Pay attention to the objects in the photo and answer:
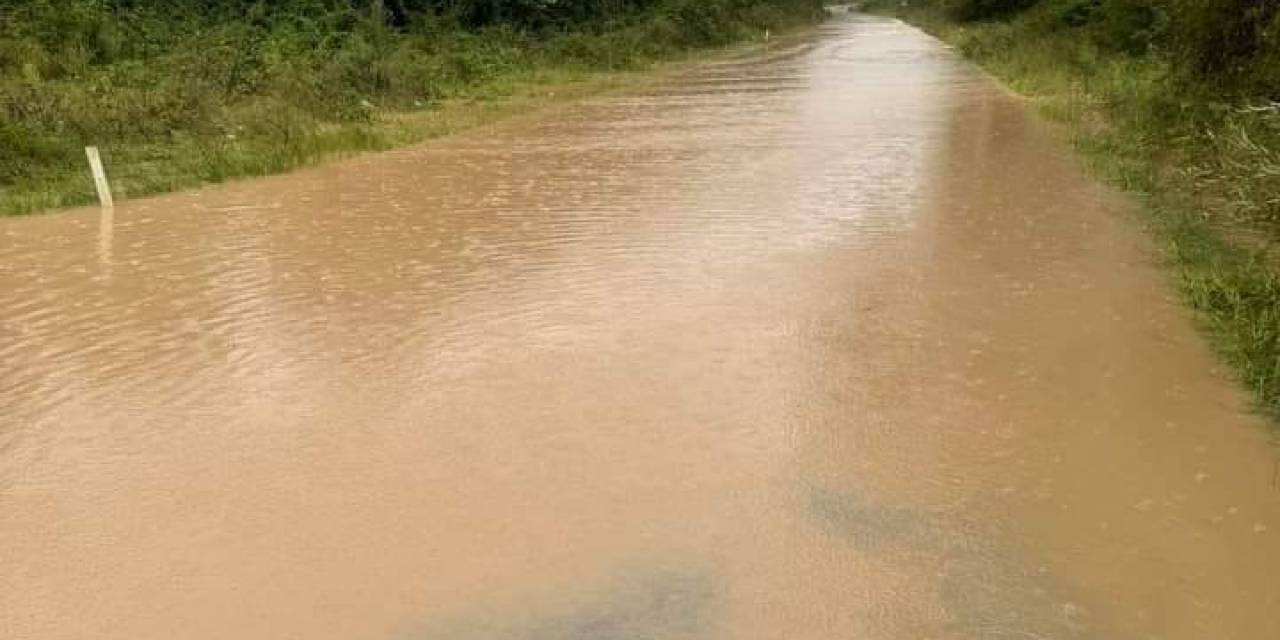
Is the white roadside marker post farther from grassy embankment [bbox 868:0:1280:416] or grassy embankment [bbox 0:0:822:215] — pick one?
grassy embankment [bbox 868:0:1280:416]

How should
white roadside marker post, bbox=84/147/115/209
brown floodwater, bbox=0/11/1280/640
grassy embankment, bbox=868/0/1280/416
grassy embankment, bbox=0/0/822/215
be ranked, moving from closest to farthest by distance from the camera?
brown floodwater, bbox=0/11/1280/640 → grassy embankment, bbox=868/0/1280/416 → white roadside marker post, bbox=84/147/115/209 → grassy embankment, bbox=0/0/822/215

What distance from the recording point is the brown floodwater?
4.77m

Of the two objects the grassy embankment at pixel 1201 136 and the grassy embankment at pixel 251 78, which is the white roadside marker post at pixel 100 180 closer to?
the grassy embankment at pixel 251 78

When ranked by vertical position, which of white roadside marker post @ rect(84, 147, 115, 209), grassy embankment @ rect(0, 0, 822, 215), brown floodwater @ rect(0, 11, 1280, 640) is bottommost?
brown floodwater @ rect(0, 11, 1280, 640)

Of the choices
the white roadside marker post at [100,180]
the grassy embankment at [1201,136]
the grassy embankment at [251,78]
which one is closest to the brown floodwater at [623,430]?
the grassy embankment at [1201,136]

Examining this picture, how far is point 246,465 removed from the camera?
6.18m

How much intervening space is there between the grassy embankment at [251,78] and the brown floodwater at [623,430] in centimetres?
307

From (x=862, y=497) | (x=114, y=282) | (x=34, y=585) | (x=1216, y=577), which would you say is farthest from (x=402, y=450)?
(x=114, y=282)

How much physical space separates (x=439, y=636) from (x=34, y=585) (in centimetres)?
182

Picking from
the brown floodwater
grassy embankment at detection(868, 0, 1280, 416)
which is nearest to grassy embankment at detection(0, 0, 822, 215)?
the brown floodwater

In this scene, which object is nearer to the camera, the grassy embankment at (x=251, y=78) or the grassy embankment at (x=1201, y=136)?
the grassy embankment at (x=1201, y=136)

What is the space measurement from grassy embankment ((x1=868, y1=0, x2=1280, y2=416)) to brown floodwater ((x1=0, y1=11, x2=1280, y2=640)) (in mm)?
389

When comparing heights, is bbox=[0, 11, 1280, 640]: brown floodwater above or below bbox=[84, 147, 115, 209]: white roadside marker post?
below

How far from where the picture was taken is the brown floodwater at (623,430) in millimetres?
4770
